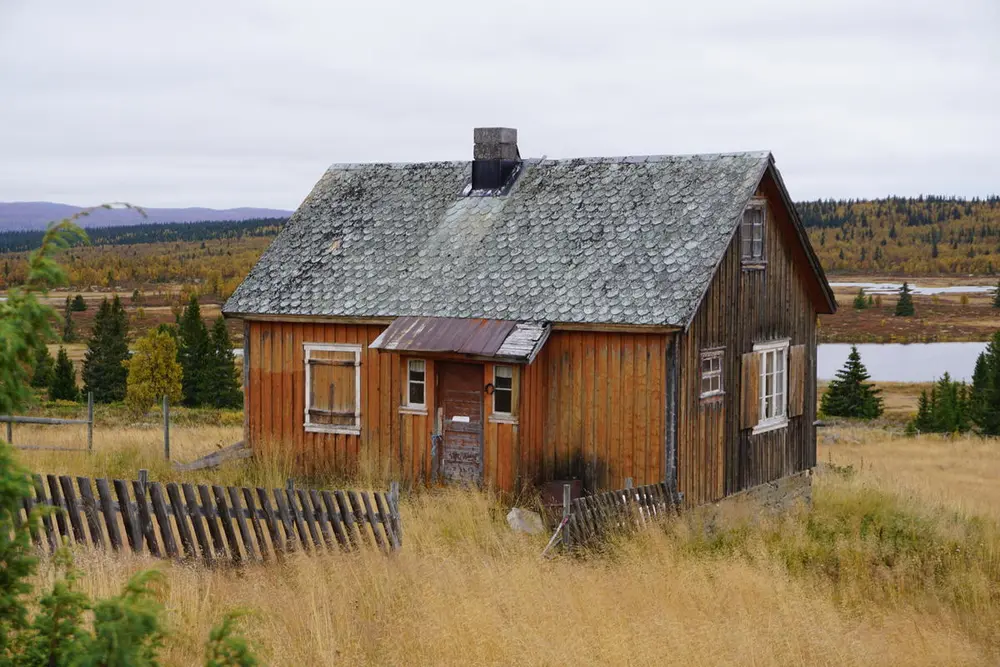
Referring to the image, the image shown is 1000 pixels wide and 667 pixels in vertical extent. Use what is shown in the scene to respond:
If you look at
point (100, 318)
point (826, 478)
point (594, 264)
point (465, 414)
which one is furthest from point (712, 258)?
point (100, 318)

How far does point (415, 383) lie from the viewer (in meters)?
16.6

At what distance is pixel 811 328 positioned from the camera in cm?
1934

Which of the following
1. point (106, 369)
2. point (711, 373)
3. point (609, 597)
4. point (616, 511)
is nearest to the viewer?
point (609, 597)

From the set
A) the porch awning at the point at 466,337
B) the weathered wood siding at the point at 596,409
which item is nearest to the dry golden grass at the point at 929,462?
the weathered wood siding at the point at 596,409

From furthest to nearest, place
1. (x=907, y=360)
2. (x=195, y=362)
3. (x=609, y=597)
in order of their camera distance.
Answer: (x=907, y=360)
(x=195, y=362)
(x=609, y=597)

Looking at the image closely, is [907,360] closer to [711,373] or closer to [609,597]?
[711,373]

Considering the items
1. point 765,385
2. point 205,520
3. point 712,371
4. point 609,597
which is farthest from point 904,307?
point 205,520

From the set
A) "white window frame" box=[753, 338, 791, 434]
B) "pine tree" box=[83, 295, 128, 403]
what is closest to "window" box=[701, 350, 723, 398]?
"white window frame" box=[753, 338, 791, 434]

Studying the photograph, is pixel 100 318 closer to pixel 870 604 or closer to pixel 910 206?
pixel 870 604

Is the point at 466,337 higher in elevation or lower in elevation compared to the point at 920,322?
lower

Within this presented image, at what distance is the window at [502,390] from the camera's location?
15.6 meters

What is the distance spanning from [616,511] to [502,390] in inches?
129

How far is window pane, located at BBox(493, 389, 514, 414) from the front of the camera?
15711 mm

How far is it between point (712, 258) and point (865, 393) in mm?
33951
